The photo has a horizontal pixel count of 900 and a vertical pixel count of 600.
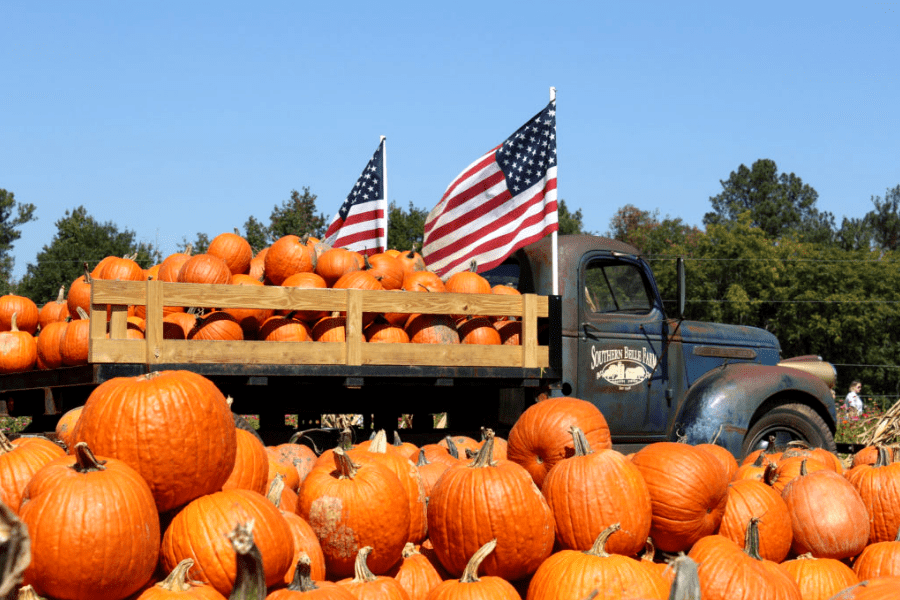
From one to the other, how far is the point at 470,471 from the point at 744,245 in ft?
159

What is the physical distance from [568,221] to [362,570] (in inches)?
2391

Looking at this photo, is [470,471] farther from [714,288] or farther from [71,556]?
[714,288]

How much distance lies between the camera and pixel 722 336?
8883 mm

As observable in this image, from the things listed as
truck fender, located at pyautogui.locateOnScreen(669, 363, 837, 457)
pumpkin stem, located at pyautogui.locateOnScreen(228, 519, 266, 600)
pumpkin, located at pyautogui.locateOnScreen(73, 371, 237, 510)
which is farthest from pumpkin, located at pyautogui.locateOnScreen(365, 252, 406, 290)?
pumpkin stem, located at pyautogui.locateOnScreen(228, 519, 266, 600)

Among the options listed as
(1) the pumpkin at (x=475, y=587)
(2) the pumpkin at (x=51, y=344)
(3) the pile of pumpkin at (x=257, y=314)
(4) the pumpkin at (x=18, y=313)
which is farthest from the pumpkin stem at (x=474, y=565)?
(4) the pumpkin at (x=18, y=313)

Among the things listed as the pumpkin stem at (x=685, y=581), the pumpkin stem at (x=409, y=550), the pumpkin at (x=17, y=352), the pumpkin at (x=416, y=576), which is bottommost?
the pumpkin at (x=416, y=576)

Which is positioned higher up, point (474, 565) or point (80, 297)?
point (80, 297)

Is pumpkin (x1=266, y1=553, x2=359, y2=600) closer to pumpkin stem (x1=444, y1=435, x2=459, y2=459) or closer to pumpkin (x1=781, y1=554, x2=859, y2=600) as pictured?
pumpkin (x1=781, y1=554, x2=859, y2=600)

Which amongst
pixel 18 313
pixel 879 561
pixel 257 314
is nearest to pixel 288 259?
pixel 257 314

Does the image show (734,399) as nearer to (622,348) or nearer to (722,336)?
(622,348)

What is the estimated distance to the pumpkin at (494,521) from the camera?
344 centimetres

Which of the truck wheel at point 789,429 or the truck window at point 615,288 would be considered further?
the truck window at point 615,288

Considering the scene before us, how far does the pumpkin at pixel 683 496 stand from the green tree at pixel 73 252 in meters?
41.9

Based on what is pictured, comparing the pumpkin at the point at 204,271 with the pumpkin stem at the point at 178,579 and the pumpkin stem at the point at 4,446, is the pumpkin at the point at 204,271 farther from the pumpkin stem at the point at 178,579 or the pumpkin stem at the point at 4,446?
the pumpkin stem at the point at 178,579
